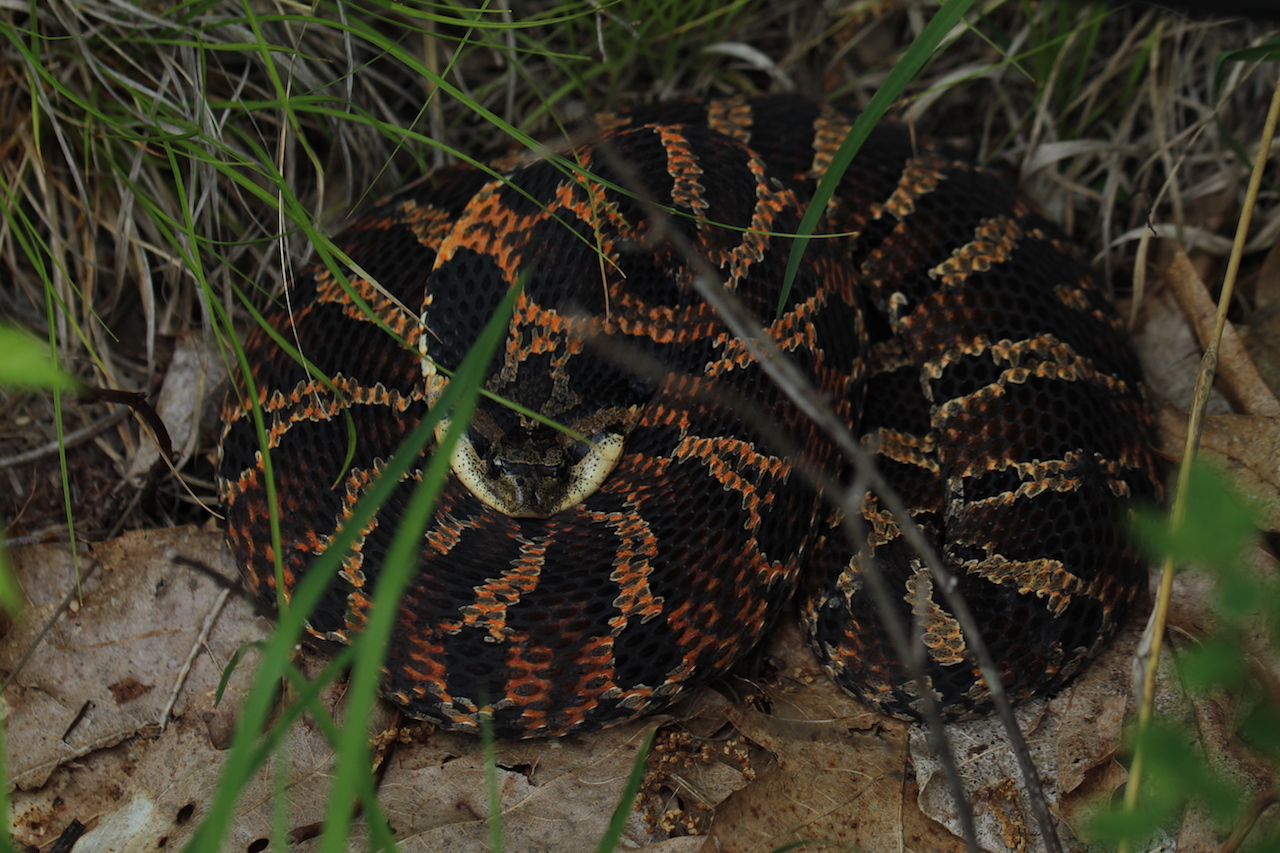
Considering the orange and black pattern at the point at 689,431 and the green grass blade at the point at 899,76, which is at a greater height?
the green grass blade at the point at 899,76

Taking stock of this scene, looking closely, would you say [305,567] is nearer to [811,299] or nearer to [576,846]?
[576,846]

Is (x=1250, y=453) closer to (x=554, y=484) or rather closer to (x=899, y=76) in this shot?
(x=899, y=76)

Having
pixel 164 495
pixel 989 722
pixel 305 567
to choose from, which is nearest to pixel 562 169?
pixel 305 567

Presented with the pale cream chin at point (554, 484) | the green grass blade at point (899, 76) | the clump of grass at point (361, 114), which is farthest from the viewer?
the clump of grass at point (361, 114)

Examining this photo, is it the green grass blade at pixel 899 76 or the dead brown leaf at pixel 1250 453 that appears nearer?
the green grass blade at pixel 899 76

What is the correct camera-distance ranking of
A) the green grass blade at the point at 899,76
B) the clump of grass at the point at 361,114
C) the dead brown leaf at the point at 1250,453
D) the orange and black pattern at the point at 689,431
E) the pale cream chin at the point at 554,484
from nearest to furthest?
the green grass blade at the point at 899,76, the orange and black pattern at the point at 689,431, the dead brown leaf at the point at 1250,453, the pale cream chin at the point at 554,484, the clump of grass at the point at 361,114

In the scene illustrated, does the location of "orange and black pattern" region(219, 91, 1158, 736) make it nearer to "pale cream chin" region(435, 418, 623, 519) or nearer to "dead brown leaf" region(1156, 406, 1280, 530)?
"pale cream chin" region(435, 418, 623, 519)

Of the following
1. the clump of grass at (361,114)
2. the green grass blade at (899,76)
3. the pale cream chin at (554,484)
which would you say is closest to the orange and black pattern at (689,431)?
the pale cream chin at (554,484)

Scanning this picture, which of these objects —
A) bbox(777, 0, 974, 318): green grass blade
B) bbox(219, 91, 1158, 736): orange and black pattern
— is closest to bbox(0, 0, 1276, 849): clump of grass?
bbox(219, 91, 1158, 736): orange and black pattern

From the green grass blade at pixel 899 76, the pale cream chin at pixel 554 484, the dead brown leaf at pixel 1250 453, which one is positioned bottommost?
the pale cream chin at pixel 554 484

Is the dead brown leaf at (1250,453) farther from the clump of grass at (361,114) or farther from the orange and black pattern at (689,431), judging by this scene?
the clump of grass at (361,114)
